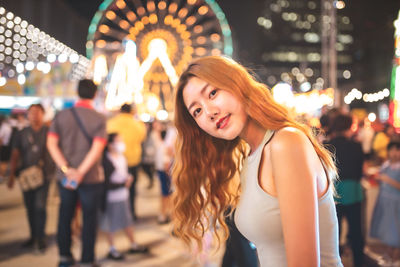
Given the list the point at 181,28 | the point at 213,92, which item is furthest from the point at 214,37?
the point at 213,92

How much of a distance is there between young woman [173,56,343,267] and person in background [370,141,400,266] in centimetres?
337

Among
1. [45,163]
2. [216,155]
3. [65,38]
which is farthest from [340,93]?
[65,38]

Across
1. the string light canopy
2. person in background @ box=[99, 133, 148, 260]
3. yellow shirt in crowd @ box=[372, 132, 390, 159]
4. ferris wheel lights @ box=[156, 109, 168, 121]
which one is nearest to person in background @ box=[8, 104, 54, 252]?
person in background @ box=[99, 133, 148, 260]

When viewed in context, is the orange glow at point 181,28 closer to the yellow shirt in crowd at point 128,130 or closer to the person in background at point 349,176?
the yellow shirt in crowd at point 128,130

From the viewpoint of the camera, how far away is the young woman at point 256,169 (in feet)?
3.69

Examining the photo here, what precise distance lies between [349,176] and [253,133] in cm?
289

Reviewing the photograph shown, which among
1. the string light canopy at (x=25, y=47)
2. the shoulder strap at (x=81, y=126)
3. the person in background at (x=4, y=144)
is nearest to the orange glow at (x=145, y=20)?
the person in background at (x=4, y=144)

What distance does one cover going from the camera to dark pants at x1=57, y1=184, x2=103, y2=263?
3613mm

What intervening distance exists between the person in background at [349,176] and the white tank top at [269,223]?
2.73m

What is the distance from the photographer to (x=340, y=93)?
1118 centimetres

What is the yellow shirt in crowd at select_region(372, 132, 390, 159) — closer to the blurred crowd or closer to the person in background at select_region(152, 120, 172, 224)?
the blurred crowd

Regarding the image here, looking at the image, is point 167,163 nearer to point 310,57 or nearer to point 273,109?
point 273,109

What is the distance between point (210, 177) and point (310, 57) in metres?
Answer: 92.9

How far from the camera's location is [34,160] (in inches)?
198
